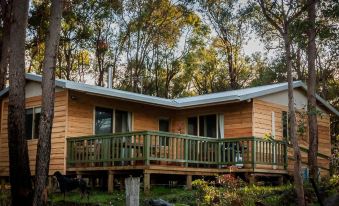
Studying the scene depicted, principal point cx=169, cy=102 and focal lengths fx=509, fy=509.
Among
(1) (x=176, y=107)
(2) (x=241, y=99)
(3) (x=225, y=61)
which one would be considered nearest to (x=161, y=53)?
(3) (x=225, y=61)

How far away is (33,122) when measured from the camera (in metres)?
18.1

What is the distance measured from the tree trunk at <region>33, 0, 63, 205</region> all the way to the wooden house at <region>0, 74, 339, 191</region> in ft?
9.69

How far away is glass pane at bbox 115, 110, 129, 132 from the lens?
18438 mm

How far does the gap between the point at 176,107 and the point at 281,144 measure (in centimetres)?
434

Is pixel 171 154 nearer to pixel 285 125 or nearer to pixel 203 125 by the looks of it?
pixel 203 125

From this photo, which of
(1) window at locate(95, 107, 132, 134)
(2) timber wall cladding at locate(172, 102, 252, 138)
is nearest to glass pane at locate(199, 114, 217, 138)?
(2) timber wall cladding at locate(172, 102, 252, 138)

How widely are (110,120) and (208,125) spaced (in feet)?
12.7

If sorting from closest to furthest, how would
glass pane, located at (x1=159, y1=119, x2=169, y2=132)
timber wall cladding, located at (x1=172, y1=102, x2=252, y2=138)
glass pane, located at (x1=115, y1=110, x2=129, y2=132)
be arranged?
timber wall cladding, located at (x1=172, y1=102, x2=252, y2=138)
glass pane, located at (x1=115, y1=110, x2=129, y2=132)
glass pane, located at (x1=159, y1=119, x2=169, y2=132)

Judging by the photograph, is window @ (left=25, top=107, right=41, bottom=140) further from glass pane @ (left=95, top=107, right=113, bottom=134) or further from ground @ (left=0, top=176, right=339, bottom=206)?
ground @ (left=0, top=176, right=339, bottom=206)

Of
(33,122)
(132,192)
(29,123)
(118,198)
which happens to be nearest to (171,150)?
(118,198)

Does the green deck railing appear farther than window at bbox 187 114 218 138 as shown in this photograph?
No

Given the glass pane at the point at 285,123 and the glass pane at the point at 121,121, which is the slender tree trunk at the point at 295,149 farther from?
the glass pane at the point at 121,121

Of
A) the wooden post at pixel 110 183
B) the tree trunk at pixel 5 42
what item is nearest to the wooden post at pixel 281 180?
the wooden post at pixel 110 183

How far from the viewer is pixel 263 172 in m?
16.7
